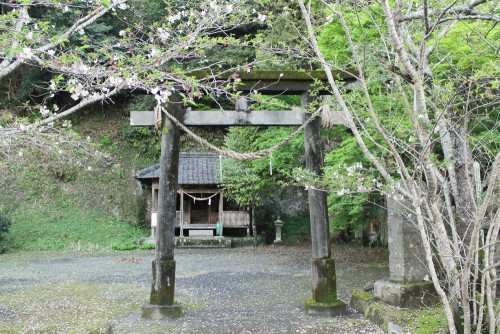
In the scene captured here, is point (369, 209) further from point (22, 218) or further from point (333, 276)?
point (22, 218)

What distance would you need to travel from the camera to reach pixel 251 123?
23.1ft

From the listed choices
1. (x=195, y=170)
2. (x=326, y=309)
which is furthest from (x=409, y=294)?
(x=195, y=170)

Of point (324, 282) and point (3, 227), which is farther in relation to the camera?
point (3, 227)

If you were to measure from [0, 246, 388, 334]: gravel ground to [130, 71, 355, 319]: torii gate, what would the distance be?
1.03 ft

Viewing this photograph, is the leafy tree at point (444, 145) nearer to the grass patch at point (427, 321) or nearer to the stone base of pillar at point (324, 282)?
the grass patch at point (427, 321)

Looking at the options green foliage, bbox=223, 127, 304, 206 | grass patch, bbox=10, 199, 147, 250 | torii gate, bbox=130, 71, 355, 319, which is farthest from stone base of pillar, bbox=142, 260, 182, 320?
grass patch, bbox=10, 199, 147, 250

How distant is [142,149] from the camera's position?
25.7 metres

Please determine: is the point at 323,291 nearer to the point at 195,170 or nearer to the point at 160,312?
the point at 160,312

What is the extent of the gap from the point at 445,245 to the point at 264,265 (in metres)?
10.1

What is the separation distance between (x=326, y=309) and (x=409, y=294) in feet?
3.92

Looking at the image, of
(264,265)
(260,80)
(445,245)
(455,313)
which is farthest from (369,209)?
(445,245)

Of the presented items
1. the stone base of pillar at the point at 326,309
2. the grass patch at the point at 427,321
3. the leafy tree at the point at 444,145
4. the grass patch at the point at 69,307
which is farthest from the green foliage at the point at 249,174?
the grass patch at the point at 427,321

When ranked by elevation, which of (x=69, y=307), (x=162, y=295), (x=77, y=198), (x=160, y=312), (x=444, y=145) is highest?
(x=77, y=198)

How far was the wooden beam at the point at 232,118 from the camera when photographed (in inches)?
269
